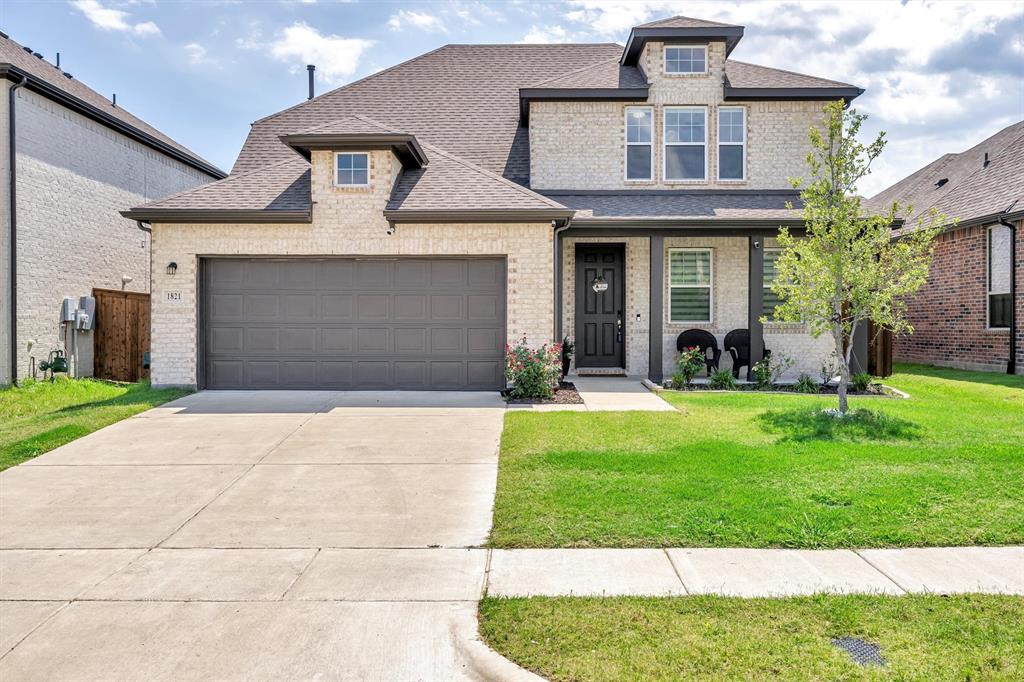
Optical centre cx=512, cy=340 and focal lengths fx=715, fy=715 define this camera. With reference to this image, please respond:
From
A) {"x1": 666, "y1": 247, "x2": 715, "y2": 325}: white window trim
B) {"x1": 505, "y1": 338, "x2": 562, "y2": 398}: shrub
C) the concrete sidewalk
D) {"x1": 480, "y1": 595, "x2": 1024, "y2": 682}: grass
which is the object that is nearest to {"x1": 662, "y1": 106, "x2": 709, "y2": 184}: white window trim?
{"x1": 666, "y1": 247, "x2": 715, "y2": 325}: white window trim

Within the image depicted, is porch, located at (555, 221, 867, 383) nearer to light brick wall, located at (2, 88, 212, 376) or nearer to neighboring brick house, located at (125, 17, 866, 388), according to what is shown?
neighboring brick house, located at (125, 17, 866, 388)

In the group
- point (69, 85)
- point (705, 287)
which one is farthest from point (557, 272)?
point (69, 85)

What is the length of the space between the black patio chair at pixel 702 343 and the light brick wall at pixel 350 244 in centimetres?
330

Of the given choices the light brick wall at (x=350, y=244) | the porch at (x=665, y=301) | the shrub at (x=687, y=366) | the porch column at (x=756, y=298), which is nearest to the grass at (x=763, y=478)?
the shrub at (x=687, y=366)

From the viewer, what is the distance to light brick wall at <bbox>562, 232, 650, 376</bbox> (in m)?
14.6

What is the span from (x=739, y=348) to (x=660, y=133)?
4.91 meters

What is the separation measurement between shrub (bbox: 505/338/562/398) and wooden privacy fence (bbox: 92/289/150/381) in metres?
9.09

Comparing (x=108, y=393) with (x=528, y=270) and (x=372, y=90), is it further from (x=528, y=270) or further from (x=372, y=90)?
(x=372, y=90)

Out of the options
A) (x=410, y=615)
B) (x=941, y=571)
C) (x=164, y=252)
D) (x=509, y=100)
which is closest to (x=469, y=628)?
(x=410, y=615)

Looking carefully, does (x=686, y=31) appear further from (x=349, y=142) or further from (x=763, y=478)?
(x=763, y=478)

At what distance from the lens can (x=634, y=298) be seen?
1466 cm

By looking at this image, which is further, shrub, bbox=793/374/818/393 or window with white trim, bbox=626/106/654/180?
window with white trim, bbox=626/106/654/180

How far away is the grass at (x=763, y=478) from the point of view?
5105mm

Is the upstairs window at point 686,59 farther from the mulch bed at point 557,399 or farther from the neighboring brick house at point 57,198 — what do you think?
the neighboring brick house at point 57,198
